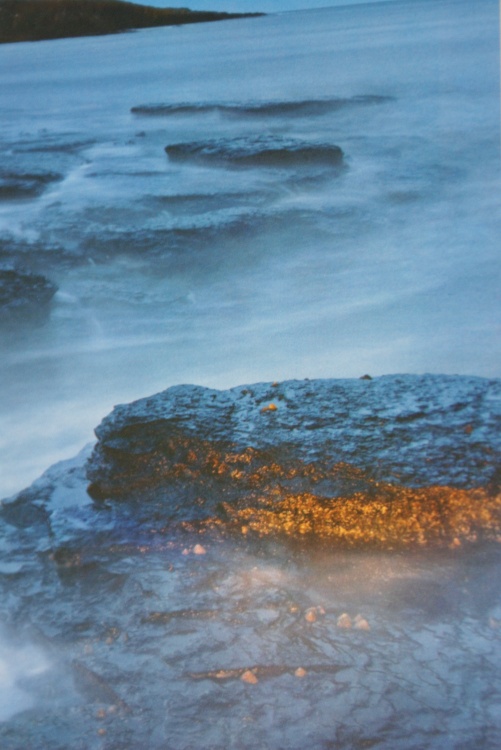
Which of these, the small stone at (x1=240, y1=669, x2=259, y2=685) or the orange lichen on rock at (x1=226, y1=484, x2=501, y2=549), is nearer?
the small stone at (x1=240, y1=669, x2=259, y2=685)

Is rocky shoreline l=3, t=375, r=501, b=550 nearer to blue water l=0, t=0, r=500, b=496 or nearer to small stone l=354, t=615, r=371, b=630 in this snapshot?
small stone l=354, t=615, r=371, b=630

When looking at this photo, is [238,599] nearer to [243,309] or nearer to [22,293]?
[243,309]

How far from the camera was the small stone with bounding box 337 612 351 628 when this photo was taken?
1281 millimetres

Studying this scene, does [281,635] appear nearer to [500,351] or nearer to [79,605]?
[79,605]

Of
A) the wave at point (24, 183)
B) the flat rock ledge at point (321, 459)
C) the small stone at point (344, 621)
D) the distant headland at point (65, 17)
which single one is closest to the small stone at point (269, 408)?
the flat rock ledge at point (321, 459)

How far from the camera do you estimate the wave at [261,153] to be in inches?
129

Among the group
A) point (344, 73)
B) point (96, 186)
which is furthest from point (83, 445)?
point (344, 73)

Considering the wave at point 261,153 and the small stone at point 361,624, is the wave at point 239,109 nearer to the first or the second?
the wave at point 261,153

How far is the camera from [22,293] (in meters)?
2.54

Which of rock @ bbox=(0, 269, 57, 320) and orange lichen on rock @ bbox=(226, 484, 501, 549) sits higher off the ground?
rock @ bbox=(0, 269, 57, 320)

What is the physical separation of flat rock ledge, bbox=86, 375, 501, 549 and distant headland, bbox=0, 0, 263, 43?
1570 mm

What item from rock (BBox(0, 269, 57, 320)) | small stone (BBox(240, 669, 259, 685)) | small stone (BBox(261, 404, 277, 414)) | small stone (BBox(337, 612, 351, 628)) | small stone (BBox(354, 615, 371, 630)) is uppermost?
rock (BBox(0, 269, 57, 320))

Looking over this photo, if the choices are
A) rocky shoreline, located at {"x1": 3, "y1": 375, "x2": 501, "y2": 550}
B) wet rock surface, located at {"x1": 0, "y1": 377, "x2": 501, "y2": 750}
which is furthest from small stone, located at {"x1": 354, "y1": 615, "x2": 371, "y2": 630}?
rocky shoreline, located at {"x1": 3, "y1": 375, "x2": 501, "y2": 550}

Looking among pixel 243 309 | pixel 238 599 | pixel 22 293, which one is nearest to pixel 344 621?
pixel 238 599
